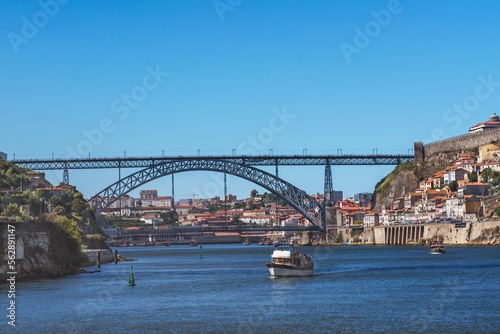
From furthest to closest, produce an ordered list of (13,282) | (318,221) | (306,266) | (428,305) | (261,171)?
(318,221) < (261,171) < (306,266) < (13,282) < (428,305)

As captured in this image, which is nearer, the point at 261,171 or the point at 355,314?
the point at 355,314

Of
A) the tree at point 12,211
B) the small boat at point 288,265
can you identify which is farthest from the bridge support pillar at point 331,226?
the tree at point 12,211

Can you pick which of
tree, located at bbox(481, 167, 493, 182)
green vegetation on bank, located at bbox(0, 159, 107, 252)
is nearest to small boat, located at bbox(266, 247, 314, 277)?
green vegetation on bank, located at bbox(0, 159, 107, 252)

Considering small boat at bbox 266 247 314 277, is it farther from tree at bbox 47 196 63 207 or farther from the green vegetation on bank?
tree at bbox 47 196 63 207

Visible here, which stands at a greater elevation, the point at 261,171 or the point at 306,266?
the point at 261,171

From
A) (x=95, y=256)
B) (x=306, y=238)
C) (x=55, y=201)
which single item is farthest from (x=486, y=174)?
(x=95, y=256)

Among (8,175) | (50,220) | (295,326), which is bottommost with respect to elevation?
(295,326)

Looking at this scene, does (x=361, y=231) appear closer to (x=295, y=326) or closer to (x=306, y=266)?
(x=306, y=266)

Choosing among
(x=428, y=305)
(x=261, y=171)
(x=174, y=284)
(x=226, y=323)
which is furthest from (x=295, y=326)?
(x=261, y=171)
